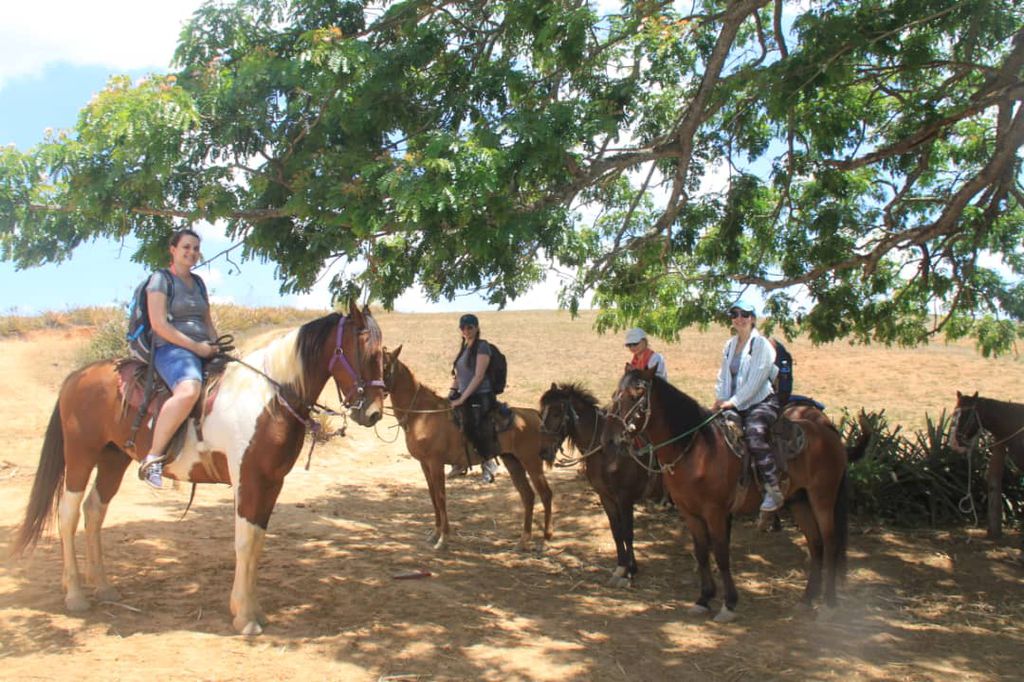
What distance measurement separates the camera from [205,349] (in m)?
6.00

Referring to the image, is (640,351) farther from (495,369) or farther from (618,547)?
(618,547)

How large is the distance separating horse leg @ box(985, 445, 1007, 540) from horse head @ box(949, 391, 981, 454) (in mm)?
295

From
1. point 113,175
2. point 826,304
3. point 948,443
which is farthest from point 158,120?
point 948,443

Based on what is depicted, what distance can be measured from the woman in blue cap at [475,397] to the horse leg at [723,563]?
302 centimetres

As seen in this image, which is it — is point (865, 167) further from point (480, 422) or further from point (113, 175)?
point (113, 175)

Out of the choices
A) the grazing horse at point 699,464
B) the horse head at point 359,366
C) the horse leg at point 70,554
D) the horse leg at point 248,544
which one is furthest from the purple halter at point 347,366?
the horse leg at point 70,554

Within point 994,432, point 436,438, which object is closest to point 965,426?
point 994,432

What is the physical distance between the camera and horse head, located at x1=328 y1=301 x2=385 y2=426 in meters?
5.83

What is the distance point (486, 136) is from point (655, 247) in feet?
10.5

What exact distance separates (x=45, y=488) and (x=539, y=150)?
16.1 ft

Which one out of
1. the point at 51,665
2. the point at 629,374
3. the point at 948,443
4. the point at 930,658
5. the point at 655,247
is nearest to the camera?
the point at 51,665

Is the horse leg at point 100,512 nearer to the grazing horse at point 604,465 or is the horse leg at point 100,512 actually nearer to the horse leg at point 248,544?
the horse leg at point 248,544

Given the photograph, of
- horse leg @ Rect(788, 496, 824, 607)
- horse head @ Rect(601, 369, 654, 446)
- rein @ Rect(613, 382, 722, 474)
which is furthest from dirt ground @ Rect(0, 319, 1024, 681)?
horse head @ Rect(601, 369, 654, 446)

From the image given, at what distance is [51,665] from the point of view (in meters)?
5.02
